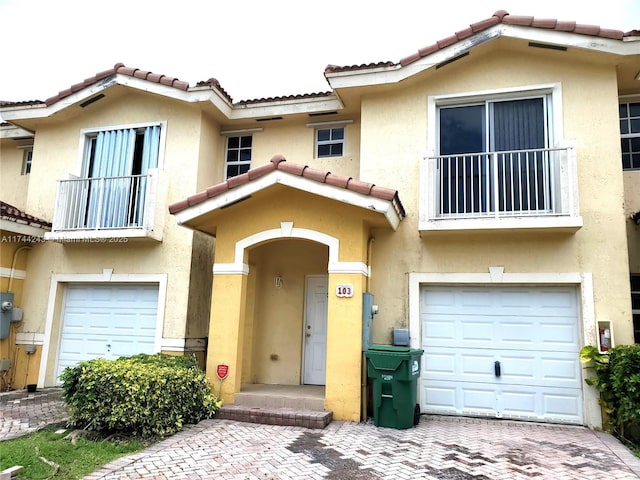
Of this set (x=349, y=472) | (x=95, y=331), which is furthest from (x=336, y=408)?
(x=95, y=331)

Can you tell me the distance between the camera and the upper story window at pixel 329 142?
444 inches

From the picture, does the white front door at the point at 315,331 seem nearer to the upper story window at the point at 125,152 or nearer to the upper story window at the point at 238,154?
the upper story window at the point at 238,154

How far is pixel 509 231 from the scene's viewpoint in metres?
8.55

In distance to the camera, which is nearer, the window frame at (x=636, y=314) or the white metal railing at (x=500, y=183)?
the white metal railing at (x=500, y=183)

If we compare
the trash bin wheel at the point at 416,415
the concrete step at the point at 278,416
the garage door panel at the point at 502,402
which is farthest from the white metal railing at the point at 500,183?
the concrete step at the point at 278,416

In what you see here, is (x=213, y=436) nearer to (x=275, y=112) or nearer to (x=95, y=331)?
(x=95, y=331)

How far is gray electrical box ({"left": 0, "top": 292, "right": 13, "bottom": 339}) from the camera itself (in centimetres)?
1093

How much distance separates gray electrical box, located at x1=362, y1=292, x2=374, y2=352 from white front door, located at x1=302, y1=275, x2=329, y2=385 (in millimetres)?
1877

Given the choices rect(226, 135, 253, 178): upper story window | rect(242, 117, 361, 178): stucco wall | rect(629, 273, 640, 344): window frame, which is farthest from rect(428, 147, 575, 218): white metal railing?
rect(226, 135, 253, 178): upper story window

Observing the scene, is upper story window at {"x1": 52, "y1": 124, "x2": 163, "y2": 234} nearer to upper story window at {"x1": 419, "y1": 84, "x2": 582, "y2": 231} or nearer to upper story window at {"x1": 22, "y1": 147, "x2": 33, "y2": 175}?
upper story window at {"x1": 22, "y1": 147, "x2": 33, "y2": 175}

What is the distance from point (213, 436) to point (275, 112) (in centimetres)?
723

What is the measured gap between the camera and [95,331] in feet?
36.5

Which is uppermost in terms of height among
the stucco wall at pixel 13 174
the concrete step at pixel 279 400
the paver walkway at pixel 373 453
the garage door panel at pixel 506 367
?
the stucco wall at pixel 13 174

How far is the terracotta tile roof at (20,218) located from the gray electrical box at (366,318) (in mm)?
7822
